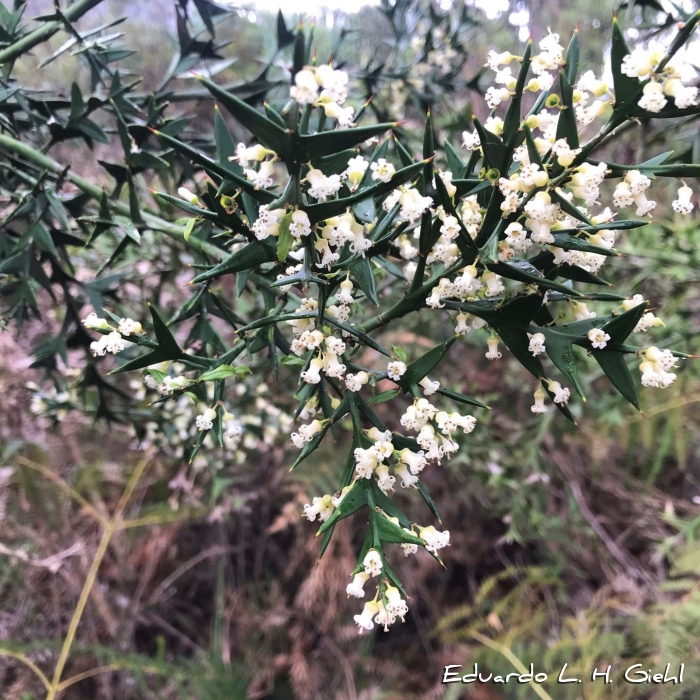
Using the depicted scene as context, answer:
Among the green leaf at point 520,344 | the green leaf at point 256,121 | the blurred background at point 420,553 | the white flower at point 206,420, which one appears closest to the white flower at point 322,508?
the white flower at point 206,420

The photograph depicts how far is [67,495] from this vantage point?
5.46ft

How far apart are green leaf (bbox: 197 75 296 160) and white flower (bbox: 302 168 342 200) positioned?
0.03 metres

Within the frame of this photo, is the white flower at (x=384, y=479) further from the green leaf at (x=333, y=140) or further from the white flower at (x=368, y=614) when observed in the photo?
the green leaf at (x=333, y=140)

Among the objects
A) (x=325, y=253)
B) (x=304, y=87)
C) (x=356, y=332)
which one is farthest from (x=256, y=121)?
(x=356, y=332)

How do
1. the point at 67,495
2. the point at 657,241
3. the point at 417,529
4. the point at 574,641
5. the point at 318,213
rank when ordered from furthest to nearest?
1. the point at 67,495
2. the point at 657,241
3. the point at 574,641
4. the point at 417,529
5. the point at 318,213

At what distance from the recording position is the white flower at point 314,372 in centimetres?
51

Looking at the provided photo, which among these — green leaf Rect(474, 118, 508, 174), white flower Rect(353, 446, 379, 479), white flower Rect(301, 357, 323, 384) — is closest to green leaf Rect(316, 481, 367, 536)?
white flower Rect(353, 446, 379, 479)

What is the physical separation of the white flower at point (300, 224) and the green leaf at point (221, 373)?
0.19 m

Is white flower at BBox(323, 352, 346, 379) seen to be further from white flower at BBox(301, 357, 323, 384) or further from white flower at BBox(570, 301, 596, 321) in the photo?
white flower at BBox(570, 301, 596, 321)

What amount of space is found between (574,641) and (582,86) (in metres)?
1.47

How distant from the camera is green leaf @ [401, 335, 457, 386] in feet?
1.73

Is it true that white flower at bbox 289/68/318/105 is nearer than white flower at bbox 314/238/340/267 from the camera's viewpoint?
Yes

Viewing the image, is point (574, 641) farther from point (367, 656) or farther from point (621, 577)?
point (367, 656)

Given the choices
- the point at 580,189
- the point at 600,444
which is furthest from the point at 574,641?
the point at 580,189
